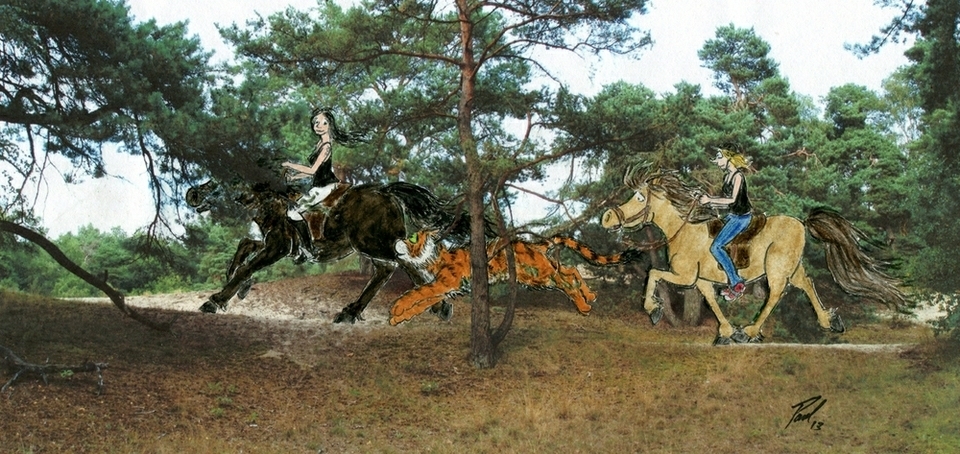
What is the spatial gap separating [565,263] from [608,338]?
3.49ft

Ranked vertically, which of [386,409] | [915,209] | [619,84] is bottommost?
[386,409]

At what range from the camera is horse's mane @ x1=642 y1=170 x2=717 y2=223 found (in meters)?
8.05

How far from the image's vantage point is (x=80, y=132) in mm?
8578

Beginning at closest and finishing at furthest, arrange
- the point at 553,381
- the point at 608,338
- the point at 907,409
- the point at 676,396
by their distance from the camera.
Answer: the point at 907,409 < the point at 676,396 < the point at 553,381 < the point at 608,338

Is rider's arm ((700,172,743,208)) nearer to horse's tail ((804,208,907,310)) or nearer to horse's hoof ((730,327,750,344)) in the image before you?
horse's tail ((804,208,907,310))

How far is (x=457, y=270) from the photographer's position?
9.01m

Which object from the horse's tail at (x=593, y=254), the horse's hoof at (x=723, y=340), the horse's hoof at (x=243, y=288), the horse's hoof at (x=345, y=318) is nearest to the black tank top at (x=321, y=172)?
the horse's hoof at (x=243, y=288)

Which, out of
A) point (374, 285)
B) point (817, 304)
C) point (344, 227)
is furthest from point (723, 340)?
point (344, 227)

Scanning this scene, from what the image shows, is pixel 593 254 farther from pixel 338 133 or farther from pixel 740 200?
pixel 338 133

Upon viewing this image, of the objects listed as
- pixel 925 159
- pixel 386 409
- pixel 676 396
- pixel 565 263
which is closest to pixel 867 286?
pixel 925 159

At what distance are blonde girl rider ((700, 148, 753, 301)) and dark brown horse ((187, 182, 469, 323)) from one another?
10.3ft

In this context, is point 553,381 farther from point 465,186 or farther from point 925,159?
point 925,159

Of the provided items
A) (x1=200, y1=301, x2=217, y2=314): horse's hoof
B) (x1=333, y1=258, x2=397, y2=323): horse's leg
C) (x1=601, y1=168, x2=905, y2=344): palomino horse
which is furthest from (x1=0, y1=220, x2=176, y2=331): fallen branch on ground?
(x1=601, y1=168, x2=905, y2=344): palomino horse
